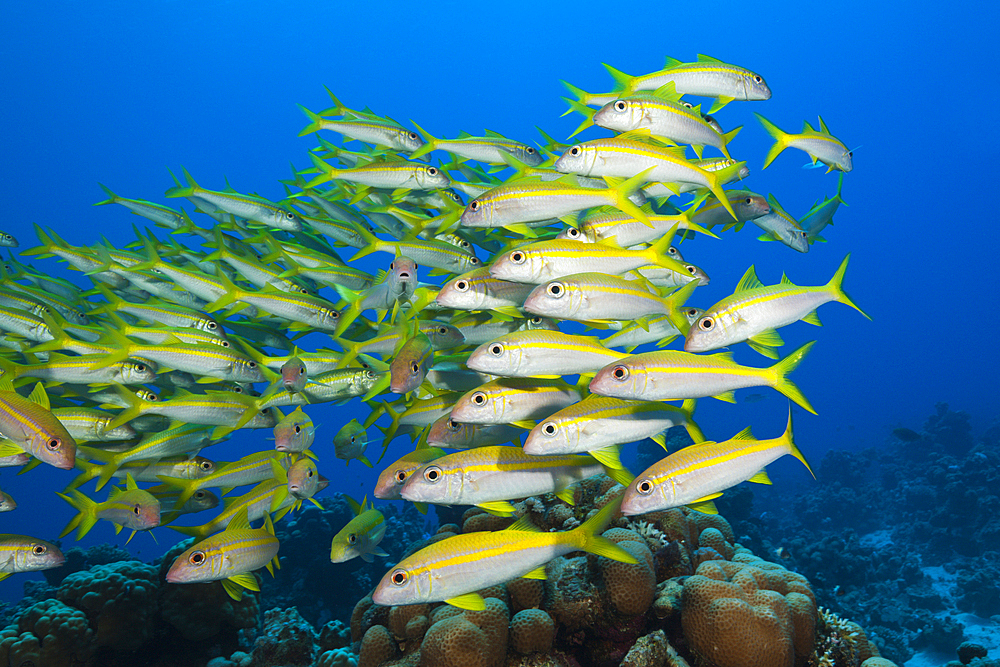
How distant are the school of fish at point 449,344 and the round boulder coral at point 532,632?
3.78ft

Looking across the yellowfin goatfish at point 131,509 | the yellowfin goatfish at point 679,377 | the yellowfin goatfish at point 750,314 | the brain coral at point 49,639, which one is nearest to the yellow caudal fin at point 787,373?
the yellowfin goatfish at point 679,377

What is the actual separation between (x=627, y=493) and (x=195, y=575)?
9.87 feet

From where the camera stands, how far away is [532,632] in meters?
3.59

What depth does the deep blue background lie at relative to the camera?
72.6 meters

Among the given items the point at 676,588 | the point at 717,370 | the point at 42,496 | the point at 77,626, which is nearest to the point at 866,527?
the point at 676,588

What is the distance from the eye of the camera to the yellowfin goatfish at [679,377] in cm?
239

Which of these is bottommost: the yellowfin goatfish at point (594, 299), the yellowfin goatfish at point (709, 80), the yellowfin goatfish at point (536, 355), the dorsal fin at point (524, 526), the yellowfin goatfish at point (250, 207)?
the dorsal fin at point (524, 526)

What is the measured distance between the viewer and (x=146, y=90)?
78.9 metres

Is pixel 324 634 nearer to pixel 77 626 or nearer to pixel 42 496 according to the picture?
pixel 77 626

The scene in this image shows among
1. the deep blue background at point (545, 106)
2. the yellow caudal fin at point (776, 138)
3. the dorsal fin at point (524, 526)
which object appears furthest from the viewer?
the deep blue background at point (545, 106)

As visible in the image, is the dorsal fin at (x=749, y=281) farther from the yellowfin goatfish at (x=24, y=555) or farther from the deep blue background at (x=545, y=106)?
the deep blue background at (x=545, y=106)

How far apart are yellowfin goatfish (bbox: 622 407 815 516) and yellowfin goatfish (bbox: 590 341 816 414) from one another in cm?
25

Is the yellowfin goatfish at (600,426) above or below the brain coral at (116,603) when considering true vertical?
above

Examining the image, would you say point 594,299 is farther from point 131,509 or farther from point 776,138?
point 131,509
